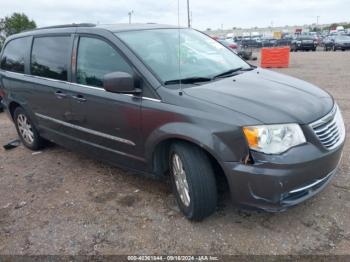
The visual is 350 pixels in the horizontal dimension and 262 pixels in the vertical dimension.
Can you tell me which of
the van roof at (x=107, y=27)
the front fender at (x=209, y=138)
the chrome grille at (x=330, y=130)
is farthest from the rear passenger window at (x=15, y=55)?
the chrome grille at (x=330, y=130)

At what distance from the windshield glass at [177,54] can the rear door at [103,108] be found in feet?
0.80

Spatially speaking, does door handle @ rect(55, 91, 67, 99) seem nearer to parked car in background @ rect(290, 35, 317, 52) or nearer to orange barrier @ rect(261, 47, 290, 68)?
orange barrier @ rect(261, 47, 290, 68)

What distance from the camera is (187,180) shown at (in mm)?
3107

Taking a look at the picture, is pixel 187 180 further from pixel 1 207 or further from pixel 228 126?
pixel 1 207

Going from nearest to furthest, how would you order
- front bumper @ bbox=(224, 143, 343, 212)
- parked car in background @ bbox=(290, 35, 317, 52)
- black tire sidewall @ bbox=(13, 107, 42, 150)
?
front bumper @ bbox=(224, 143, 343, 212)
black tire sidewall @ bbox=(13, 107, 42, 150)
parked car in background @ bbox=(290, 35, 317, 52)

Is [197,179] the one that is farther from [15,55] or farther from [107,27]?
[15,55]

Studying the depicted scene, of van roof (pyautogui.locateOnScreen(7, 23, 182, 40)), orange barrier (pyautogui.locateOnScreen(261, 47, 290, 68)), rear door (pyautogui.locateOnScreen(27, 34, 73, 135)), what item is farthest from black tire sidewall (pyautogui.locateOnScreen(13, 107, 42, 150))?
orange barrier (pyautogui.locateOnScreen(261, 47, 290, 68))

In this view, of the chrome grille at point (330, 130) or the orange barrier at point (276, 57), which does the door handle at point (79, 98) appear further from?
the orange barrier at point (276, 57)

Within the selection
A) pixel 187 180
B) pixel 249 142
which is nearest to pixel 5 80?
pixel 187 180

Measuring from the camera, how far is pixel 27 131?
5.58 metres

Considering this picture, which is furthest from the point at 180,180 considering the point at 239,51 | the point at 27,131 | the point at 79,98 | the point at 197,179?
the point at 239,51

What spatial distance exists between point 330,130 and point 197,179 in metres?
1.21

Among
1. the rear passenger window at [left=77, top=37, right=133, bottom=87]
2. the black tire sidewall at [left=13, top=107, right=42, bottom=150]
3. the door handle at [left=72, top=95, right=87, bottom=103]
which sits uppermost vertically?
the rear passenger window at [left=77, top=37, right=133, bottom=87]

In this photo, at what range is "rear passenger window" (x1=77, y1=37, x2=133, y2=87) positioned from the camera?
11.9ft
